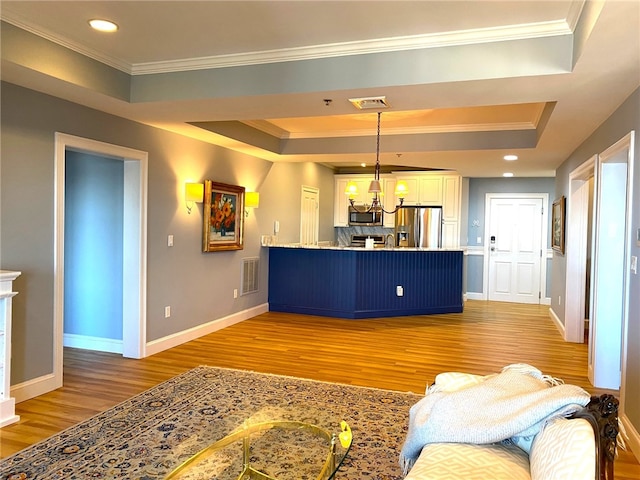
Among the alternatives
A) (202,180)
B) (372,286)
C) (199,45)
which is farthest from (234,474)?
(372,286)

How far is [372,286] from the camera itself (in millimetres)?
6945

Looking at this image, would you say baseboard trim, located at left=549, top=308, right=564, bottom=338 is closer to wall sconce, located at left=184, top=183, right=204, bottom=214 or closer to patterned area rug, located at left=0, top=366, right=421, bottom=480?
patterned area rug, located at left=0, top=366, right=421, bottom=480

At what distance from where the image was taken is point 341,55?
3275mm

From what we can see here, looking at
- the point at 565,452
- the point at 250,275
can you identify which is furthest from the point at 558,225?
the point at 565,452

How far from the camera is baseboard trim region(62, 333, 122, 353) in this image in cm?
489

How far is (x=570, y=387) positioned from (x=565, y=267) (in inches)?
189

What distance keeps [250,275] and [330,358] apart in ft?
7.84

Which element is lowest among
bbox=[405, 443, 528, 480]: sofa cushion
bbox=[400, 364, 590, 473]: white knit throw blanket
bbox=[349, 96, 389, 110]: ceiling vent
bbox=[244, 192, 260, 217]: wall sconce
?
bbox=[405, 443, 528, 480]: sofa cushion

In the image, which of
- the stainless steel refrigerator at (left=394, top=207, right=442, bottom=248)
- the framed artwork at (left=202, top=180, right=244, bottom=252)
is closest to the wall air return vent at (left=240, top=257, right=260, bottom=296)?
the framed artwork at (left=202, top=180, right=244, bottom=252)

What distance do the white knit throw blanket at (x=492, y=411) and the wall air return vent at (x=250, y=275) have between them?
4.78 meters

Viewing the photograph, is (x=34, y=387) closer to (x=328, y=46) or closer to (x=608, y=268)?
(x=328, y=46)

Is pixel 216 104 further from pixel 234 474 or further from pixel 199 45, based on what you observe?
pixel 234 474

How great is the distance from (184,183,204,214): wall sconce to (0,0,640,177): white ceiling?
1.01 metres

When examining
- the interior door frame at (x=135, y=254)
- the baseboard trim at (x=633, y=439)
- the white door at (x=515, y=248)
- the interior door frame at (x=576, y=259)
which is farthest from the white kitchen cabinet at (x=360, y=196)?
the baseboard trim at (x=633, y=439)
